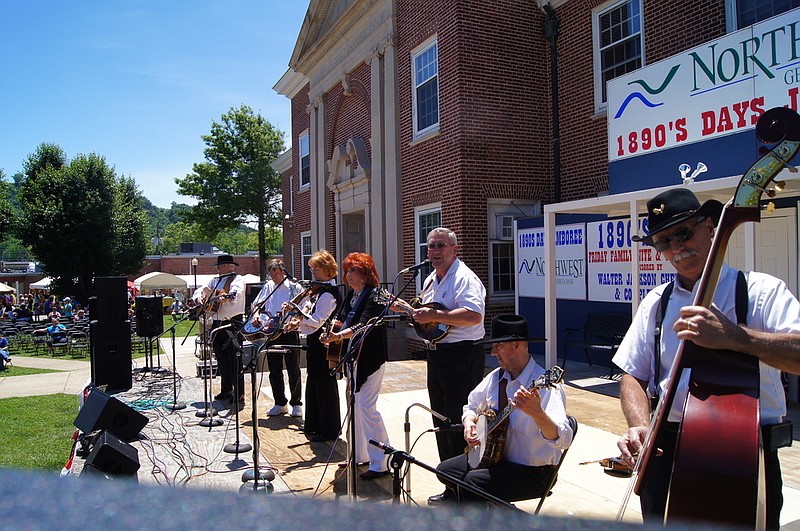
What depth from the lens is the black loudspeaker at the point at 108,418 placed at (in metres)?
4.45

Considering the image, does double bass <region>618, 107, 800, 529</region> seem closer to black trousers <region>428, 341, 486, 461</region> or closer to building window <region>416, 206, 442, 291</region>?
black trousers <region>428, 341, 486, 461</region>

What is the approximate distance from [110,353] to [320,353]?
4.09 m

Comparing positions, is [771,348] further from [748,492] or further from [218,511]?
[218,511]

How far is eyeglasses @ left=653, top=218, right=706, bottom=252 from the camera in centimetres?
259

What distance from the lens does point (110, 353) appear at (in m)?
8.78

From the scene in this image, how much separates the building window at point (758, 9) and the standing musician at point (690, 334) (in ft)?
27.1

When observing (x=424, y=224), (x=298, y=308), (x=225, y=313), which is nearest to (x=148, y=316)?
(x=225, y=313)

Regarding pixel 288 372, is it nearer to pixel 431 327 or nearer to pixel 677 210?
pixel 431 327

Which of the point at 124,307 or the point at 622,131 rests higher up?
the point at 622,131

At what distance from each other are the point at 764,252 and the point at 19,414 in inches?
423

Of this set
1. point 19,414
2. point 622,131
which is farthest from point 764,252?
point 19,414

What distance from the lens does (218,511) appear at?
56 centimetres

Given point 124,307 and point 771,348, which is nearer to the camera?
point 771,348

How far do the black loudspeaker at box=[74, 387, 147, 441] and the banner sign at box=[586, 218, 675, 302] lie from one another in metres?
7.18
